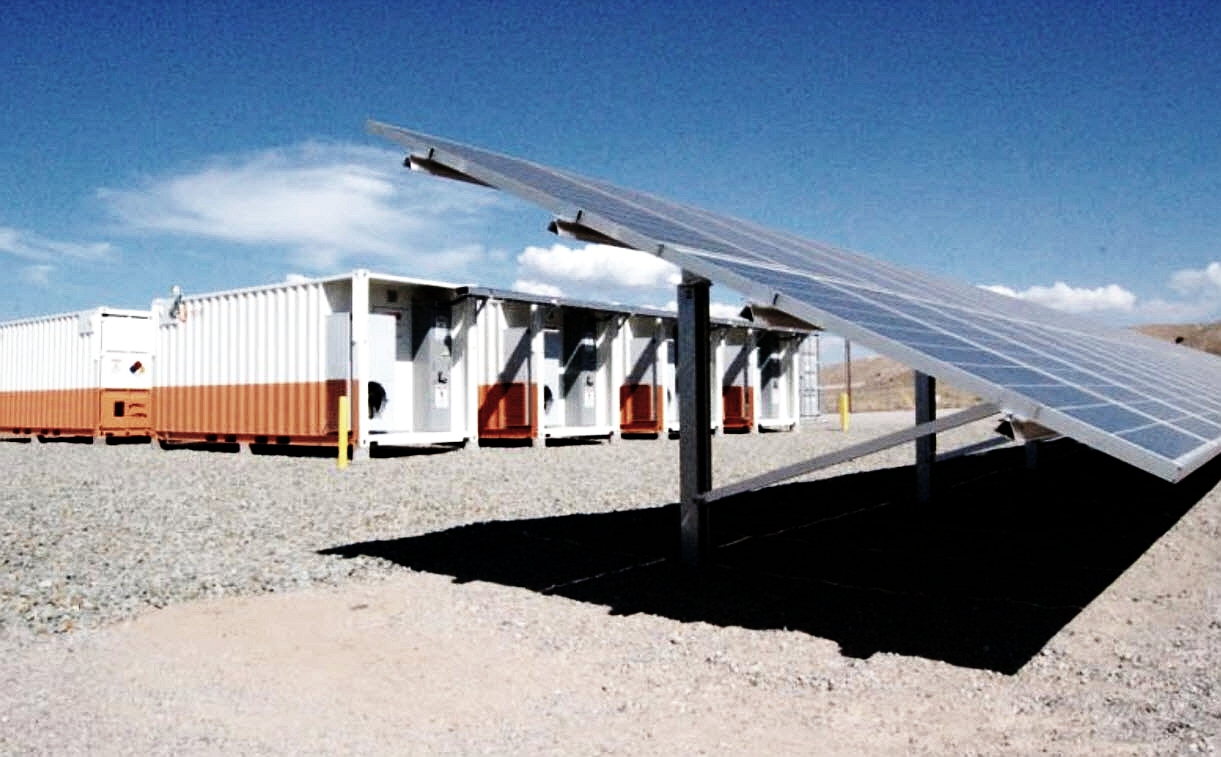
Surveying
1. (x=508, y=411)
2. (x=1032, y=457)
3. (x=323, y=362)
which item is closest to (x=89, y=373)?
(x=323, y=362)

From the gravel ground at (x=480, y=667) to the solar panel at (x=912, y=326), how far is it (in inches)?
55.2

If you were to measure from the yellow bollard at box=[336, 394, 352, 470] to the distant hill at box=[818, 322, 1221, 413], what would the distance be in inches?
880

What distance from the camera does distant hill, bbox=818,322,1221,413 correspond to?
66.8 metres

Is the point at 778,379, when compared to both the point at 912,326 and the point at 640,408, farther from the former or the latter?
the point at 912,326

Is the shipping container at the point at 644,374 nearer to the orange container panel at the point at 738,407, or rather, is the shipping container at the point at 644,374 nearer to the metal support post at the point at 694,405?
the orange container panel at the point at 738,407

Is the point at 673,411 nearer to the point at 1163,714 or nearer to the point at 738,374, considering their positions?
the point at 738,374

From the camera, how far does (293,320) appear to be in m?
20.0

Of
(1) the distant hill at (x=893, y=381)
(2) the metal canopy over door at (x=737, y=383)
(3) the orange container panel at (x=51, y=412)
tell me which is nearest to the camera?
(3) the orange container panel at (x=51, y=412)

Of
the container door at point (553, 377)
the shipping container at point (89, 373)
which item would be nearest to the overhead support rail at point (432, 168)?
the container door at point (553, 377)

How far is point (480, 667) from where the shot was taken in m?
5.80

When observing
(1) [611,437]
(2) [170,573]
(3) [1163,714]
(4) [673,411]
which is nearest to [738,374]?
(4) [673,411]

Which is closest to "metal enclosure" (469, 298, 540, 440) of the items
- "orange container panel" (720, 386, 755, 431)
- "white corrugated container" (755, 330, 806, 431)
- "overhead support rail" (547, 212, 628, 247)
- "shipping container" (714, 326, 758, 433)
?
"shipping container" (714, 326, 758, 433)

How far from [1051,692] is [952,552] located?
393 centimetres

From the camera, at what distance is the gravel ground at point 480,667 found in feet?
15.2
